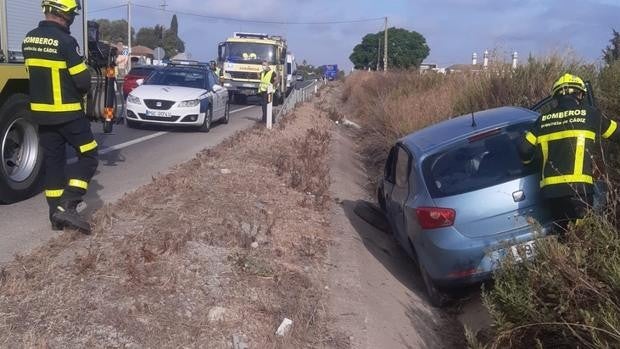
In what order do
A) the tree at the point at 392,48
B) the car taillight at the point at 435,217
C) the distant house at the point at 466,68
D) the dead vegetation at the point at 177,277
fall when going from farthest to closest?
the tree at the point at 392,48 → the distant house at the point at 466,68 → the car taillight at the point at 435,217 → the dead vegetation at the point at 177,277

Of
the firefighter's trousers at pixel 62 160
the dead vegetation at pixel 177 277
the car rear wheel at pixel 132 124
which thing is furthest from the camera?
the car rear wheel at pixel 132 124

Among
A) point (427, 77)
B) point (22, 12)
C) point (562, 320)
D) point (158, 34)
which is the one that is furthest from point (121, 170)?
point (158, 34)

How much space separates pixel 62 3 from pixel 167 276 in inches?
101

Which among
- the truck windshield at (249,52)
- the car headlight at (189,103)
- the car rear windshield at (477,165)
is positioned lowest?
the car rear windshield at (477,165)

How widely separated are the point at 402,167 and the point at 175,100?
10.2 meters

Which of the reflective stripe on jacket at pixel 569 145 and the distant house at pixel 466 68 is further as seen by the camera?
the distant house at pixel 466 68

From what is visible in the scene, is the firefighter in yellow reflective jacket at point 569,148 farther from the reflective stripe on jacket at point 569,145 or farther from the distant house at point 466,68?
the distant house at point 466,68

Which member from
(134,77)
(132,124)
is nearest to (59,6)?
(132,124)

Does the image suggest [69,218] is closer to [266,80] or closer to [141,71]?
[266,80]

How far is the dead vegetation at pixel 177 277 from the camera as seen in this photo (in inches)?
175

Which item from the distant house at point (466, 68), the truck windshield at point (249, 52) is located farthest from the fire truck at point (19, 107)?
the truck windshield at point (249, 52)

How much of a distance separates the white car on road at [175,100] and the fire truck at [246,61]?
11655 mm

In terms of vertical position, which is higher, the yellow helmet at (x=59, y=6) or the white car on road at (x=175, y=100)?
the yellow helmet at (x=59, y=6)

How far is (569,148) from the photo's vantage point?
5.41 metres
